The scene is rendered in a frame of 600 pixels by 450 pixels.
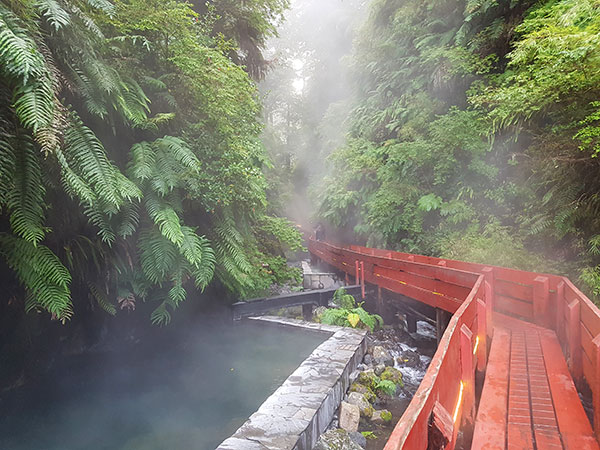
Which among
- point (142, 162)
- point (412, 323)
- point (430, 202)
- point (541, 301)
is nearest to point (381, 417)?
point (541, 301)

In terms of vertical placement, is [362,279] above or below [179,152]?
below

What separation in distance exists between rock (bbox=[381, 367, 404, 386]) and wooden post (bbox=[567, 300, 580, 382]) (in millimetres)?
2914

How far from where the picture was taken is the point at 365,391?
572 centimetres

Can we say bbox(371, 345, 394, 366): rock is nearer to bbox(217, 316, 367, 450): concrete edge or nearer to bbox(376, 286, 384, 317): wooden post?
bbox(217, 316, 367, 450): concrete edge

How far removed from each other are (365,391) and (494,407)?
10.2 ft

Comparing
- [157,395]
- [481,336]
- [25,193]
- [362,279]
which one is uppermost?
[25,193]

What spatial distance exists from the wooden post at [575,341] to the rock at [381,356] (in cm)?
358

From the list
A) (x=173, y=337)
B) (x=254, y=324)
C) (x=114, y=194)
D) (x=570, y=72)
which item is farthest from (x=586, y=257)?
(x=173, y=337)

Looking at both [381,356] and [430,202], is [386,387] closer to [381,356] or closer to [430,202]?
[381,356]

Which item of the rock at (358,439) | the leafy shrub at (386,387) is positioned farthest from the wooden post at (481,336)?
the leafy shrub at (386,387)

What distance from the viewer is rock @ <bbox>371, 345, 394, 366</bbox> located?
23.1ft

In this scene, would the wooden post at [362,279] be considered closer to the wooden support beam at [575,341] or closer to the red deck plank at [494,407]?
the red deck plank at [494,407]

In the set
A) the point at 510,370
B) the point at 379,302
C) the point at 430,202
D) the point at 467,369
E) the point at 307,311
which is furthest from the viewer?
the point at 430,202

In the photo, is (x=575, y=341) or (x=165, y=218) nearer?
(x=575, y=341)
